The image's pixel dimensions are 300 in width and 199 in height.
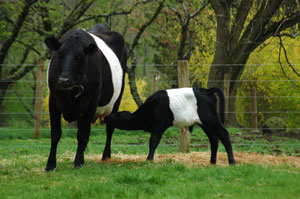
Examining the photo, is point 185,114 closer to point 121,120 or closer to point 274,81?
point 121,120

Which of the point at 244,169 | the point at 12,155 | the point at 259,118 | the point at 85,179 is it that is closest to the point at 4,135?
the point at 12,155

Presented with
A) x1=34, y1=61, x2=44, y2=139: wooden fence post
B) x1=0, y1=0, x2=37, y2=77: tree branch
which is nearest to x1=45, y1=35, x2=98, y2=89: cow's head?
x1=34, y1=61, x2=44, y2=139: wooden fence post

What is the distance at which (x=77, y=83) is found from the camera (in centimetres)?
634

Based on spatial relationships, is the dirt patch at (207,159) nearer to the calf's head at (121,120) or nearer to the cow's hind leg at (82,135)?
the calf's head at (121,120)

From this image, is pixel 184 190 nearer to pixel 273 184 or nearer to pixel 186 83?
pixel 273 184

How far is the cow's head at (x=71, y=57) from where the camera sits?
20.1 ft

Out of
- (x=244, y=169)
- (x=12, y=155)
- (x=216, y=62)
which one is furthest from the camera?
(x=216, y=62)

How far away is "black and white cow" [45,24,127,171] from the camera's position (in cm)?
635

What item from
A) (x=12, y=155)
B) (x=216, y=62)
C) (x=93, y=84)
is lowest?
(x=12, y=155)

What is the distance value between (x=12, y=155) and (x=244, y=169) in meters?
5.49

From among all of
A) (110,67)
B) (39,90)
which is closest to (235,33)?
(39,90)

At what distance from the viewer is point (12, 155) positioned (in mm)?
9242

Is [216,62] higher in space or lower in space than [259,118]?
higher

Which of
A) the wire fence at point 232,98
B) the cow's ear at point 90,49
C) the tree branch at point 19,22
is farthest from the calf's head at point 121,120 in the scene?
the tree branch at point 19,22
